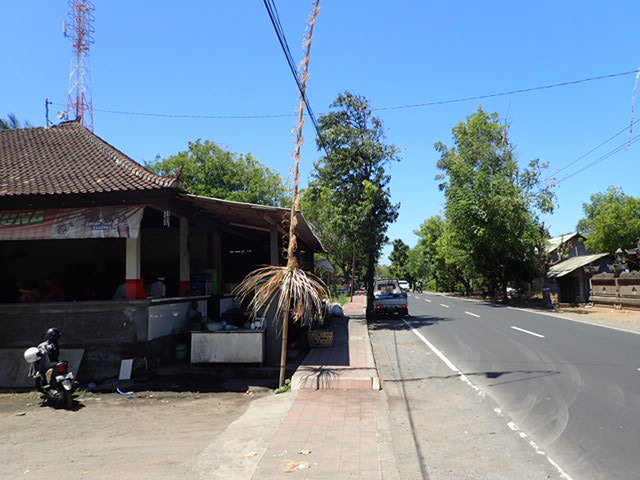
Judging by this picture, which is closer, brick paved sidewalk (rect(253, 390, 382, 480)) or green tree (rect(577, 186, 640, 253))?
brick paved sidewalk (rect(253, 390, 382, 480))

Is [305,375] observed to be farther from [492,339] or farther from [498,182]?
[498,182]

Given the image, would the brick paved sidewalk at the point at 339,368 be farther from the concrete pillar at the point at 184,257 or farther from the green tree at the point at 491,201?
the green tree at the point at 491,201

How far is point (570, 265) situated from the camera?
3491cm

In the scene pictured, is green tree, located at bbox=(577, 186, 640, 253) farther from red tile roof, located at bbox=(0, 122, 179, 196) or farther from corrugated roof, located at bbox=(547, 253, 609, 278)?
red tile roof, located at bbox=(0, 122, 179, 196)

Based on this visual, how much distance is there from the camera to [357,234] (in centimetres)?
1933

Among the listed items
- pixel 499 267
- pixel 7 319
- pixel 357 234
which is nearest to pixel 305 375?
pixel 7 319

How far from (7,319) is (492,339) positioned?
12.7 meters

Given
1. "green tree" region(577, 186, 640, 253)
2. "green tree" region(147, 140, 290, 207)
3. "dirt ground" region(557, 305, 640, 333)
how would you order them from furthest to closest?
"green tree" region(577, 186, 640, 253), "green tree" region(147, 140, 290, 207), "dirt ground" region(557, 305, 640, 333)

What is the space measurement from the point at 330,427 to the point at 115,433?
2.94m

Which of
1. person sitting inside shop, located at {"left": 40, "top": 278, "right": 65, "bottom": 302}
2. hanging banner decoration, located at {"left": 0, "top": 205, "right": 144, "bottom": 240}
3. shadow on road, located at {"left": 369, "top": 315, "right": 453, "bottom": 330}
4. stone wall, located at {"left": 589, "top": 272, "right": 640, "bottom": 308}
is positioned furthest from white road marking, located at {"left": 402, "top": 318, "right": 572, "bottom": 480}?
stone wall, located at {"left": 589, "top": 272, "right": 640, "bottom": 308}

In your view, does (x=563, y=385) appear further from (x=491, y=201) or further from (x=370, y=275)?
(x=491, y=201)

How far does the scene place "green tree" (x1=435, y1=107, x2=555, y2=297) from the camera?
3173 cm

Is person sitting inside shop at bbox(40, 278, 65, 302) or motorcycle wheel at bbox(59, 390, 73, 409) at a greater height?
person sitting inside shop at bbox(40, 278, 65, 302)

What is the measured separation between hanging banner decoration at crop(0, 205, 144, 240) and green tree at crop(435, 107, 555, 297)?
89.2 ft
